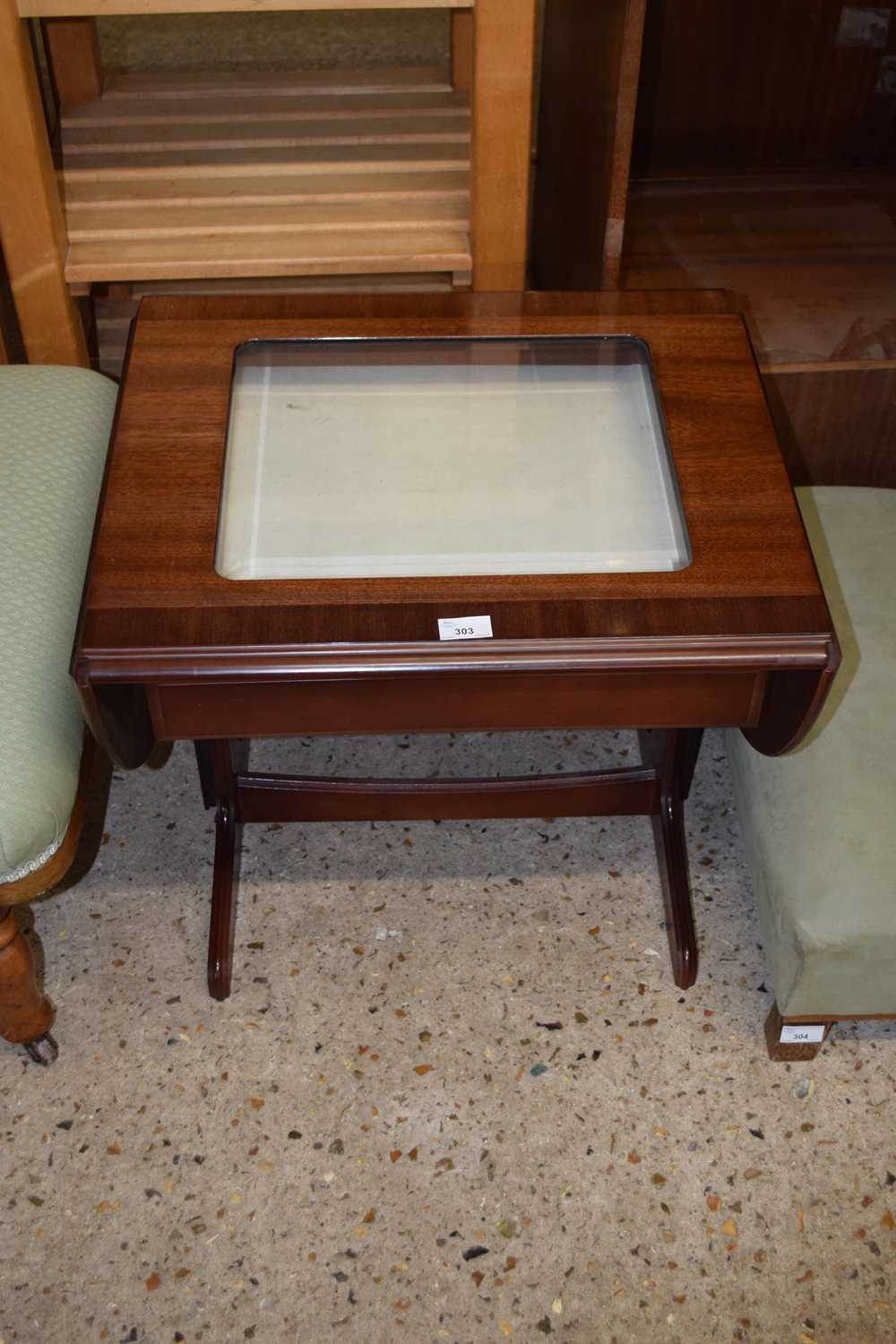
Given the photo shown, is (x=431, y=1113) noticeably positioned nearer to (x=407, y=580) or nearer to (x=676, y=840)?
(x=676, y=840)

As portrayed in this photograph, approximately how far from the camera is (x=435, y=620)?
1.40 metres

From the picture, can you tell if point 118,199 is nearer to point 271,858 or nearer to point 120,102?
point 120,102

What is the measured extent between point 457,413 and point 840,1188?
112 cm

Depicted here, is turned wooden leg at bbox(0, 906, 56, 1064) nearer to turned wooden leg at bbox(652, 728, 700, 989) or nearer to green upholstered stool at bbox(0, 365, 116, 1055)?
green upholstered stool at bbox(0, 365, 116, 1055)

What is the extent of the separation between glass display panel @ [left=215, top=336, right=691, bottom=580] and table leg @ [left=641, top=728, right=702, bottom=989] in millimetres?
457

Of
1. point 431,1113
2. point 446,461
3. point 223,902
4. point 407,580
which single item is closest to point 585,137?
point 446,461

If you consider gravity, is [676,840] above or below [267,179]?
below

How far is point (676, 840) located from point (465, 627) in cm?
78

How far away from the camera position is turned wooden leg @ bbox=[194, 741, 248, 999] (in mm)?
1936

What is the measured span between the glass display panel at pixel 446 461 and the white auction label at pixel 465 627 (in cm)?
10

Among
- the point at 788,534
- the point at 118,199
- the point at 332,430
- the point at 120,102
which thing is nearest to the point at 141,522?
the point at 332,430

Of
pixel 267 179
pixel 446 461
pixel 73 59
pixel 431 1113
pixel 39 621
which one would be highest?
pixel 73 59

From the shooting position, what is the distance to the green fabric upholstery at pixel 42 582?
1521 millimetres

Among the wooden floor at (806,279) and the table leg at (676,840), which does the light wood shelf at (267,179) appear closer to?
the wooden floor at (806,279)
